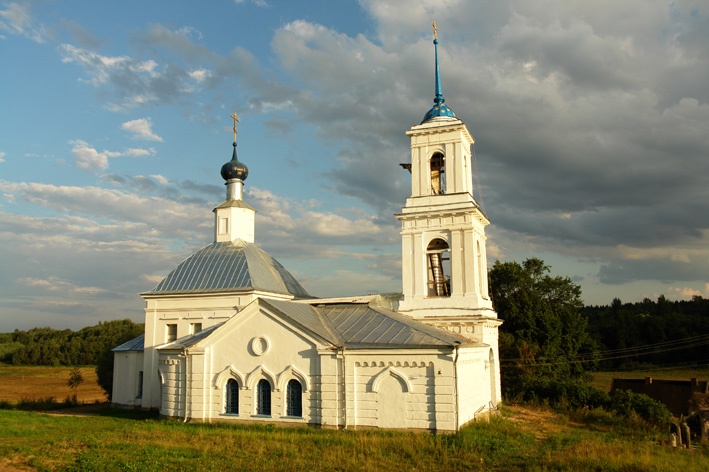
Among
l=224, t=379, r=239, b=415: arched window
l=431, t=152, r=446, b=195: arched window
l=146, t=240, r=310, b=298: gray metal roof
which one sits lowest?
l=224, t=379, r=239, b=415: arched window

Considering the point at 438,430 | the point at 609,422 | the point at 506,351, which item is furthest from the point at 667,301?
the point at 438,430

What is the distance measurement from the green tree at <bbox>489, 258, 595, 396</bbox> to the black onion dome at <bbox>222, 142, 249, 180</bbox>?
16767 mm

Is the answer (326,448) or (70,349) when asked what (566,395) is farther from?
(70,349)

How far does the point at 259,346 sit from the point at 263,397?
1.64 m

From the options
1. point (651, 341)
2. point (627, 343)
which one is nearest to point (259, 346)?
point (627, 343)

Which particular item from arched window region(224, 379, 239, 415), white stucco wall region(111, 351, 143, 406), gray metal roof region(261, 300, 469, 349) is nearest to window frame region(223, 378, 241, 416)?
arched window region(224, 379, 239, 415)

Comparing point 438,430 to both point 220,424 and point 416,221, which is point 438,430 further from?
point 416,221

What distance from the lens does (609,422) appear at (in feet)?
68.4

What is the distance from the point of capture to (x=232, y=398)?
19.2 m

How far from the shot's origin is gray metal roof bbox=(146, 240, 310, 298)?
81.3ft

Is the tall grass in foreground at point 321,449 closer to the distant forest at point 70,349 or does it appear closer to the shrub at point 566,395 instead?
the shrub at point 566,395

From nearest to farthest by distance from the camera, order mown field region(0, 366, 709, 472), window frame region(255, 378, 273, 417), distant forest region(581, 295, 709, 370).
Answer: mown field region(0, 366, 709, 472) < window frame region(255, 378, 273, 417) < distant forest region(581, 295, 709, 370)

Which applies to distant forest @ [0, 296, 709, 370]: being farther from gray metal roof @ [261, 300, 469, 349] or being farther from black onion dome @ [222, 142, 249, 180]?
gray metal roof @ [261, 300, 469, 349]

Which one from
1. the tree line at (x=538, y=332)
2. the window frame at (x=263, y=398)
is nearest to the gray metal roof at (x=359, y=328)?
the window frame at (x=263, y=398)
